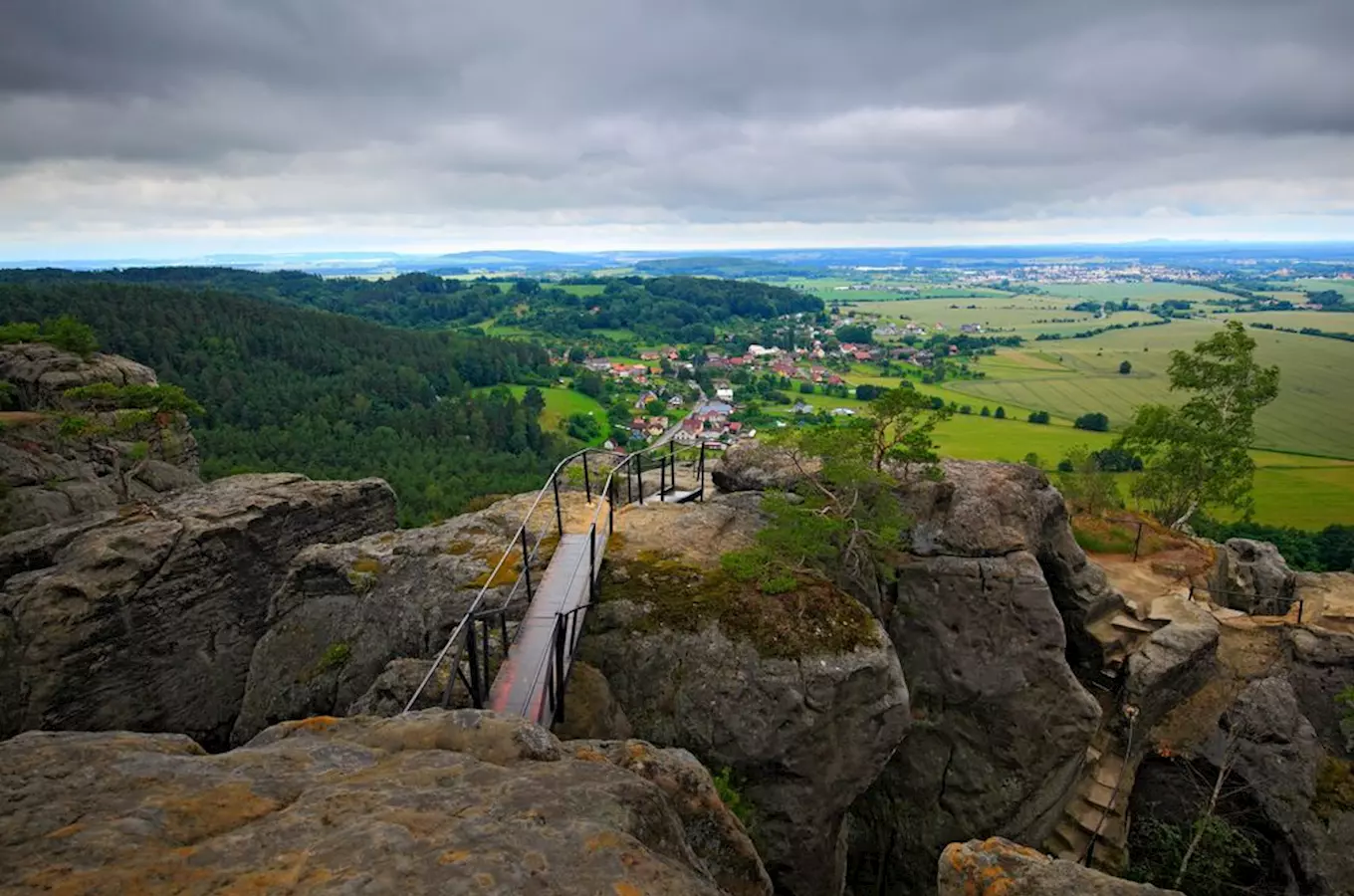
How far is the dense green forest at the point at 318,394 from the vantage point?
71312mm

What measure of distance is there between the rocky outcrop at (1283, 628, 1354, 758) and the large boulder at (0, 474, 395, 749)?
29029 mm

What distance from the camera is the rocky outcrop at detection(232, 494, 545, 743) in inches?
523

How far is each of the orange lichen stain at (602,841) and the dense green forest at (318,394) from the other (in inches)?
2129

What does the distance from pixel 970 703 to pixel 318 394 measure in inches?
3708

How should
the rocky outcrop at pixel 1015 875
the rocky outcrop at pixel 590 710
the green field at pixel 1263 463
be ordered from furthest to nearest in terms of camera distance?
the green field at pixel 1263 463, the rocky outcrop at pixel 590 710, the rocky outcrop at pixel 1015 875

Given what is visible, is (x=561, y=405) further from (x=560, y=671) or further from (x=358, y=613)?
(x=560, y=671)

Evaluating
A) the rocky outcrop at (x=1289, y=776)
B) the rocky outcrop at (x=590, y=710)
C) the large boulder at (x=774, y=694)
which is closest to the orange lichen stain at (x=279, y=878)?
the rocky outcrop at (x=590, y=710)

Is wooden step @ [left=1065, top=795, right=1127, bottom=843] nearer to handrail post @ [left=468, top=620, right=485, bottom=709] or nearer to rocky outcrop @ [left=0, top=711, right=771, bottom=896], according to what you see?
rocky outcrop @ [left=0, top=711, right=771, bottom=896]

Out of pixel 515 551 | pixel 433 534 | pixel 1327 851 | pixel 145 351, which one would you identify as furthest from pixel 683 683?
pixel 145 351

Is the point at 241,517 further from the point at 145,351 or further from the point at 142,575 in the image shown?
the point at 145,351

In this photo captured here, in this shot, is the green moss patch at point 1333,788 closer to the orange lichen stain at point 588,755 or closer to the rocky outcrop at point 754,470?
the rocky outcrop at point 754,470

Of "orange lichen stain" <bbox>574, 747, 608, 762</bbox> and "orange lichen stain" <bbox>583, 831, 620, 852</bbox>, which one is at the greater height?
"orange lichen stain" <bbox>583, 831, 620, 852</bbox>

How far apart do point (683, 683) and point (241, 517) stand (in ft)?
53.4

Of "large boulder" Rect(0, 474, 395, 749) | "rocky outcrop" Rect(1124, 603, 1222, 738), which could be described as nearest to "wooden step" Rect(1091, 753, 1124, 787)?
"rocky outcrop" Rect(1124, 603, 1222, 738)
